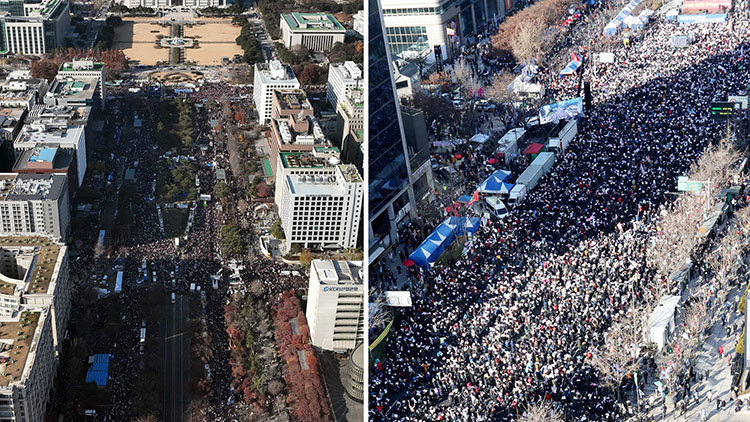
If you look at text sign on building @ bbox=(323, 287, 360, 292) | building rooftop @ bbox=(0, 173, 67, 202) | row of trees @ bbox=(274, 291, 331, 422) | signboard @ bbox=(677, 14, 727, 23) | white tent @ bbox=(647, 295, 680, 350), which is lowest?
row of trees @ bbox=(274, 291, 331, 422)

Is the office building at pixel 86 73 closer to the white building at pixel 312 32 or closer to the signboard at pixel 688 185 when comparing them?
the white building at pixel 312 32

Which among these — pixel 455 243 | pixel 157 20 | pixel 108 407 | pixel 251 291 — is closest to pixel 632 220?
pixel 455 243

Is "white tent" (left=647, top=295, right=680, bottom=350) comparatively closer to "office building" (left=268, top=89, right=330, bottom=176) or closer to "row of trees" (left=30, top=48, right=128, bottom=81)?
"office building" (left=268, top=89, right=330, bottom=176)

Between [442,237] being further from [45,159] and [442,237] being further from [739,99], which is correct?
[45,159]

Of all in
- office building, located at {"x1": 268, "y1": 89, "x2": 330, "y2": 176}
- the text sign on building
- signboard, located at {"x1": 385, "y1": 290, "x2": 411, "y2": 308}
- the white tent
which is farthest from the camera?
office building, located at {"x1": 268, "y1": 89, "x2": 330, "y2": 176}

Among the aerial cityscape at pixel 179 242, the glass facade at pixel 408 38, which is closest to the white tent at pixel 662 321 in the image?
the aerial cityscape at pixel 179 242


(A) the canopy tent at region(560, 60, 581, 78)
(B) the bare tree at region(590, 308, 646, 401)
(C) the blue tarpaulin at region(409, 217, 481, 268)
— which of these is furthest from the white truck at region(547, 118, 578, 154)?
(B) the bare tree at region(590, 308, 646, 401)

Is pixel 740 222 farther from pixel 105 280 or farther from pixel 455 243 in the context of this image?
pixel 105 280

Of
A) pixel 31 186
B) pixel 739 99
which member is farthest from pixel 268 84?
pixel 739 99
